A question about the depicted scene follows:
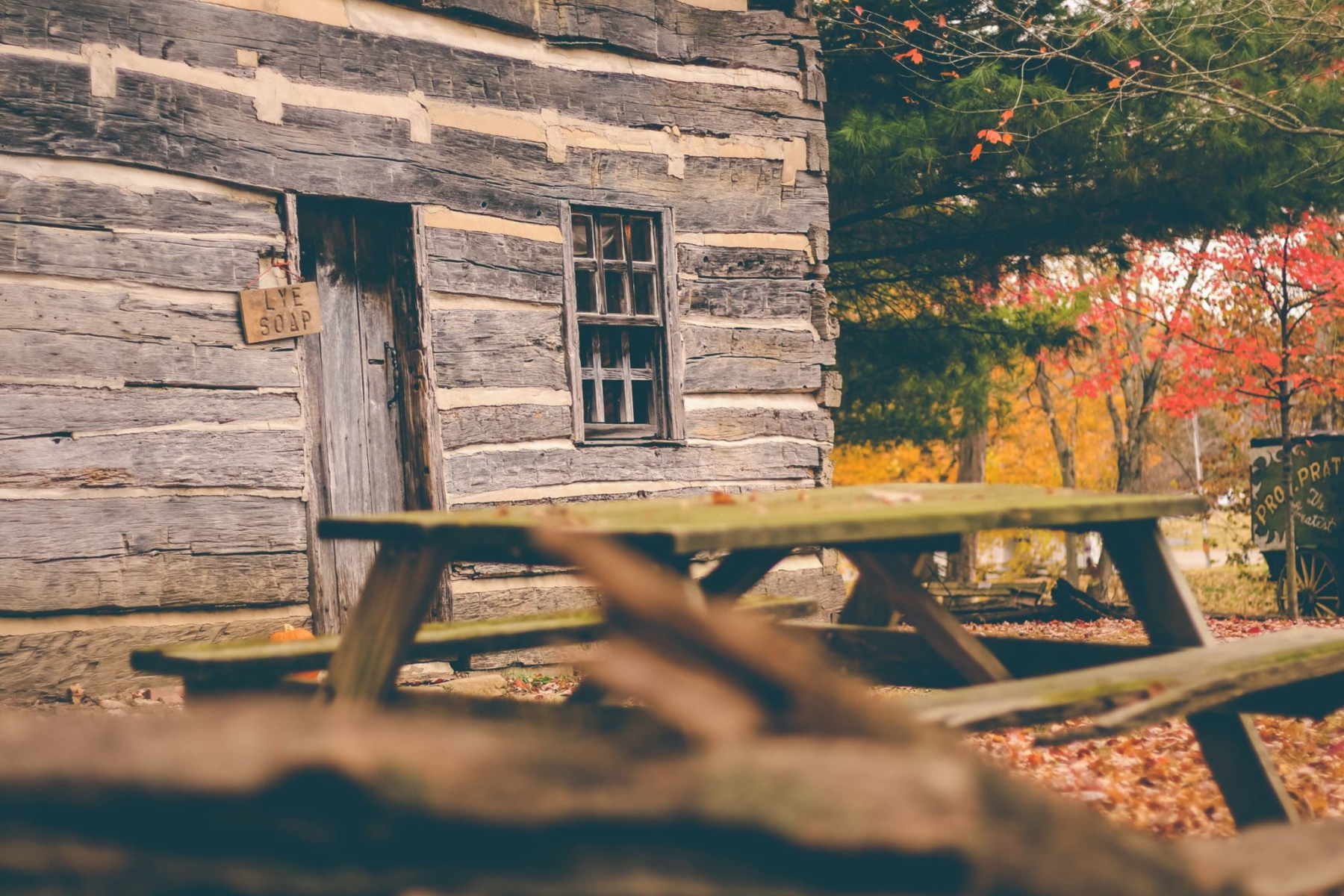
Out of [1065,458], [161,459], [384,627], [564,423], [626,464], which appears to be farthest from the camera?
[1065,458]

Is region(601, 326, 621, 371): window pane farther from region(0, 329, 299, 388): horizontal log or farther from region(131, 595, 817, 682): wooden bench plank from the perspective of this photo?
region(131, 595, 817, 682): wooden bench plank

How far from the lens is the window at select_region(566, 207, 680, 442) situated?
8211mm

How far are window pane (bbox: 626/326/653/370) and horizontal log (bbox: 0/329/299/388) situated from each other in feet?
8.21

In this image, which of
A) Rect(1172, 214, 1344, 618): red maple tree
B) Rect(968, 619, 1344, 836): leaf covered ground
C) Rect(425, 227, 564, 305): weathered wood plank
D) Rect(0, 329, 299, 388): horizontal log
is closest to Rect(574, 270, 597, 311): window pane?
Rect(425, 227, 564, 305): weathered wood plank

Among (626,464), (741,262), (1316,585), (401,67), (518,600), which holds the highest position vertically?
(401,67)

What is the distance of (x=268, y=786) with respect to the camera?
1.52 m

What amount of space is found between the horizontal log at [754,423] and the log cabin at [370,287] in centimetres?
3

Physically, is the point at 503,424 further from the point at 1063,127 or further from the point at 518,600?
the point at 1063,127

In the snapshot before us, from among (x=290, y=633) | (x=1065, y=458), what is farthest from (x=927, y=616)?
(x=1065, y=458)

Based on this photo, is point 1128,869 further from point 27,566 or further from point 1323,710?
point 27,566

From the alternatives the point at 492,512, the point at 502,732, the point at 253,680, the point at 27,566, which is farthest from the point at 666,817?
the point at 27,566

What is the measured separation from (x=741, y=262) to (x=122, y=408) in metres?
4.34

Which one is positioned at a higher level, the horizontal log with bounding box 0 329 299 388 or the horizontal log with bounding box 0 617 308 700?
the horizontal log with bounding box 0 329 299 388

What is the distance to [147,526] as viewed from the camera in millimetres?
6312
